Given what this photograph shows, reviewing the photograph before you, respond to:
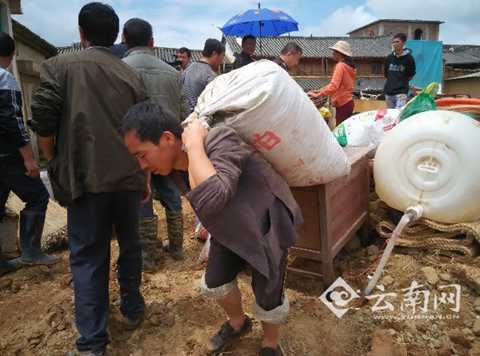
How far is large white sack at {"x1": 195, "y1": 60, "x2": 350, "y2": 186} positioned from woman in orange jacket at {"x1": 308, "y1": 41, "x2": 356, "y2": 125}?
10.4 feet

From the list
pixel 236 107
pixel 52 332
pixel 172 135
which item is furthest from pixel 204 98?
pixel 52 332

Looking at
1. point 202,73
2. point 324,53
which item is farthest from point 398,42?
point 324,53

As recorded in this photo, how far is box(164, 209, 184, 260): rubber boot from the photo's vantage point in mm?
3131

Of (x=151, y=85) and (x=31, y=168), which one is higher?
(x=151, y=85)

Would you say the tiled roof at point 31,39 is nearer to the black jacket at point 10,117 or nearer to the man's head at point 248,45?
the man's head at point 248,45

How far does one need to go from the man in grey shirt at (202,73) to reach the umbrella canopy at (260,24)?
11.6ft

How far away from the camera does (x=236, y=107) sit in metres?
1.67

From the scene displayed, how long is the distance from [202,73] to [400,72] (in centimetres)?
354

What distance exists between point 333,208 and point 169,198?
4.36 ft

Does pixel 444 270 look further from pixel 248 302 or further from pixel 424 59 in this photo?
pixel 424 59

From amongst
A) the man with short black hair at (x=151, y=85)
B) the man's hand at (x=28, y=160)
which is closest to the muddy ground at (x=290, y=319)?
the man with short black hair at (x=151, y=85)

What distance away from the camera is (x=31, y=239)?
9.89ft

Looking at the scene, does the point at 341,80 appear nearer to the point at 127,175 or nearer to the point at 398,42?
the point at 398,42

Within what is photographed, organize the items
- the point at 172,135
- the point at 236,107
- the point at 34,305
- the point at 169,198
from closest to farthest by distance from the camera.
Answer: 1. the point at 172,135
2. the point at 236,107
3. the point at 34,305
4. the point at 169,198
